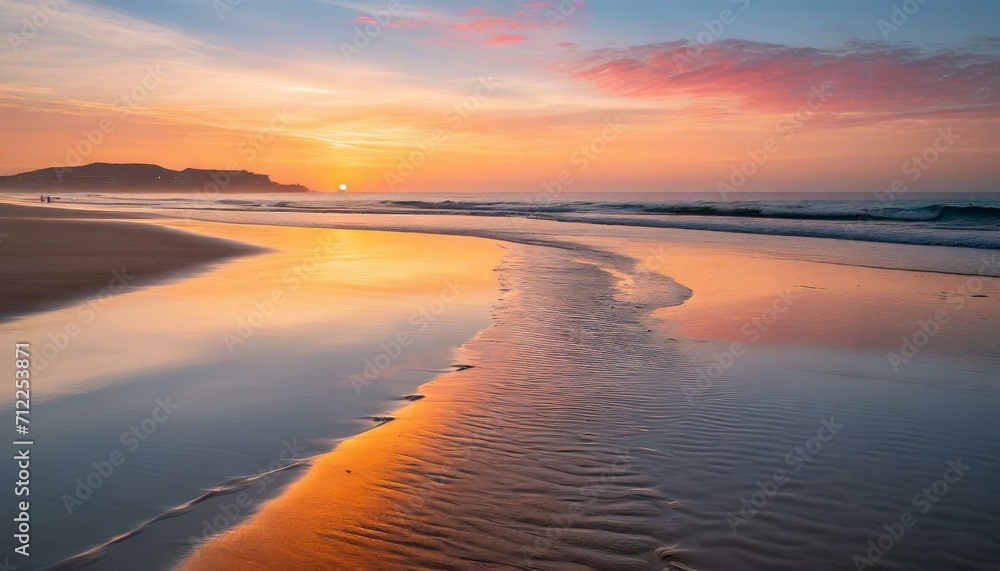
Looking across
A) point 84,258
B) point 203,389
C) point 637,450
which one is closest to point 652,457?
point 637,450

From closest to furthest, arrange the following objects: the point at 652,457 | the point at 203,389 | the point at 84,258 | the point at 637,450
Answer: the point at 652,457, the point at 637,450, the point at 203,389, the point at 84,258

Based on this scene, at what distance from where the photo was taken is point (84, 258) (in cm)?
1552

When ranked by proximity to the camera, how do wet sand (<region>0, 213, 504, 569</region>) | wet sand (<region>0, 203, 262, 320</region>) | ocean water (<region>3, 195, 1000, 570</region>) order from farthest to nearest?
1. wet sand (<region>0, 203, 262, 320</region>)
2. wet sand (<region>0, 213, 504, 569</region>)
3. ocean water (<region>3, 195, 1000, 570</region>)

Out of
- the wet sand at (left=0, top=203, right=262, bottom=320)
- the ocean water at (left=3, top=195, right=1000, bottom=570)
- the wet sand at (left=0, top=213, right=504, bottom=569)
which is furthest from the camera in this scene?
the wet sand at (left=0, top=203, right=262, bottom=320)

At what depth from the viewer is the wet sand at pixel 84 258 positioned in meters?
10.9

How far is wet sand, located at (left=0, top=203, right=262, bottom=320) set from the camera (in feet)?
35.9

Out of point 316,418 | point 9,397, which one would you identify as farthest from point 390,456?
point 9,397

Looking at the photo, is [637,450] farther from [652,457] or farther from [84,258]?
[84,258]

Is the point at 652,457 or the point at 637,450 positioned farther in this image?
the point at 637,450

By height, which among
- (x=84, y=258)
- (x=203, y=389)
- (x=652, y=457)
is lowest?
(x=203, y=389)

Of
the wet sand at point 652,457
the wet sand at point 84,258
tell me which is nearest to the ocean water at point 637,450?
the wet sand at point 652,457

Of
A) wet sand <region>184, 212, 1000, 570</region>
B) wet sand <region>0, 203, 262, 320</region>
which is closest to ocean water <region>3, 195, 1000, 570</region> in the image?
wet sand <region>184, 212, 1000, 570</region>

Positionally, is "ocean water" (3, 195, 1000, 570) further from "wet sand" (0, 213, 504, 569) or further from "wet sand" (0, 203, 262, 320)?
"wet sand" (0, 203, 262, 320)

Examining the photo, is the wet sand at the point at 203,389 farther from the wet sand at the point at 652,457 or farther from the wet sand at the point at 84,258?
the wet sand at the point at 84,258
